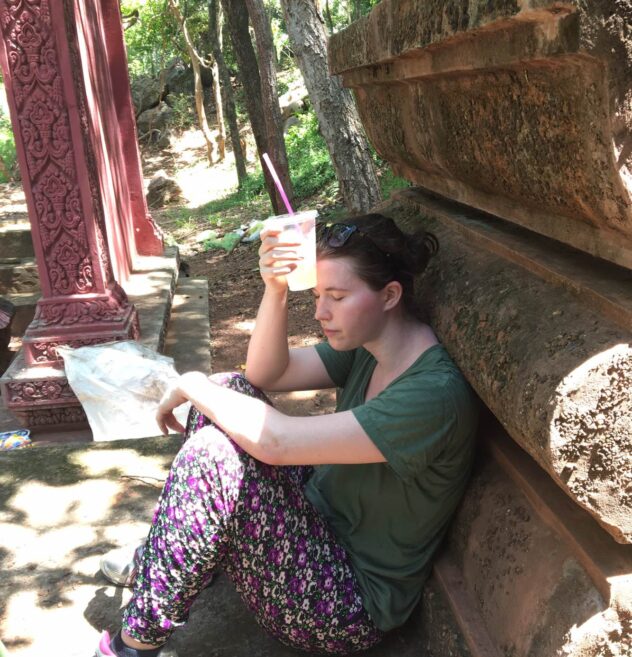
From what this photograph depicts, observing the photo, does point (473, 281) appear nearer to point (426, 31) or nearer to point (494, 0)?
point (426, 31)

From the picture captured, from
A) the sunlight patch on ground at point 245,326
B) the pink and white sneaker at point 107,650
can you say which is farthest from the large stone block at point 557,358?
the sunlight patch on ground at point 245,326

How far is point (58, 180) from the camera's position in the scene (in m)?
3.78

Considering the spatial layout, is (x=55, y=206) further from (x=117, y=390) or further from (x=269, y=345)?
(x=269, y=345)

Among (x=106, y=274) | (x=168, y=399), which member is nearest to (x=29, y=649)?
(x=168, y=399)

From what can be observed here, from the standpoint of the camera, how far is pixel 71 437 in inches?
153

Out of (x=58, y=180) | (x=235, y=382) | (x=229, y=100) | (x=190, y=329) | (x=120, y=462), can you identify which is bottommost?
(x=190, y=329)

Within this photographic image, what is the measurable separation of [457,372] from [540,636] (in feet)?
1.79

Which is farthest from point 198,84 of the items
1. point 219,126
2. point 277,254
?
point 277,254

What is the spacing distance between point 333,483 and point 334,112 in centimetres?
304

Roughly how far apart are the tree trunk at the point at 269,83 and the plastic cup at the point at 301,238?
487cm

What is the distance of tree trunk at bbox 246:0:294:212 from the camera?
6.05 m

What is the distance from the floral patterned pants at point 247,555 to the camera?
1.54 m

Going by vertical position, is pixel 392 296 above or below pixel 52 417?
above

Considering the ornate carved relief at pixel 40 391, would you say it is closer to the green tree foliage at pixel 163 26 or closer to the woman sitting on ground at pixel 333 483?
the woman sitting on ground at pixel 333 483
